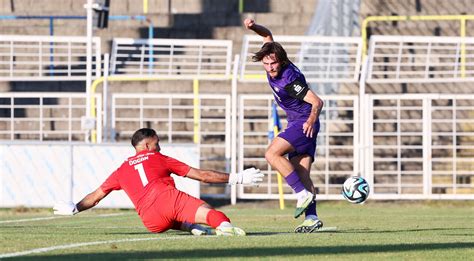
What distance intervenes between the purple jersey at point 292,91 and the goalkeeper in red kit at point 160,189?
1478mm

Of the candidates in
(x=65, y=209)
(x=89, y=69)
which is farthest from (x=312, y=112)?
(x=89, y=69)

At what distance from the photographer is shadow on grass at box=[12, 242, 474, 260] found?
9242mm

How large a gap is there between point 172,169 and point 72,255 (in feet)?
9.86

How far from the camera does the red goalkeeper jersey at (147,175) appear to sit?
1212 centimetres

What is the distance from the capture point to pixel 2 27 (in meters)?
27.7

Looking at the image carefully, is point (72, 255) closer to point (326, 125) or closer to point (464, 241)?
point (464, 241)

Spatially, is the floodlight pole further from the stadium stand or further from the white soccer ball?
the white soccer ball

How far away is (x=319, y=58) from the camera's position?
25.0m

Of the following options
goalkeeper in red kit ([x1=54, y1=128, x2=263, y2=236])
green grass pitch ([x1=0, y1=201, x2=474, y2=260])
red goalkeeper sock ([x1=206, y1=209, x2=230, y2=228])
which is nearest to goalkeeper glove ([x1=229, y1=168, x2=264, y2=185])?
goalkeeper in red kit ([x1=54, y1=128, x2=263, y2=236])

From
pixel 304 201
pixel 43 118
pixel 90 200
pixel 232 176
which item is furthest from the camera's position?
pixel 43 118

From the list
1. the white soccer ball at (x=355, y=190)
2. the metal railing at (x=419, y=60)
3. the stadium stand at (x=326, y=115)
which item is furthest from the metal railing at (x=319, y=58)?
the white soccer ball at (x=355, y=190)

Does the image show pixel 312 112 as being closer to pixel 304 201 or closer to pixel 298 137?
pixel 298 137

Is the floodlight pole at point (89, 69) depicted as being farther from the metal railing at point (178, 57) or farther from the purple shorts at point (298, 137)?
the purple shorts at point (298, 137)

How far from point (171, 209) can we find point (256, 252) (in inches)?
97.6
